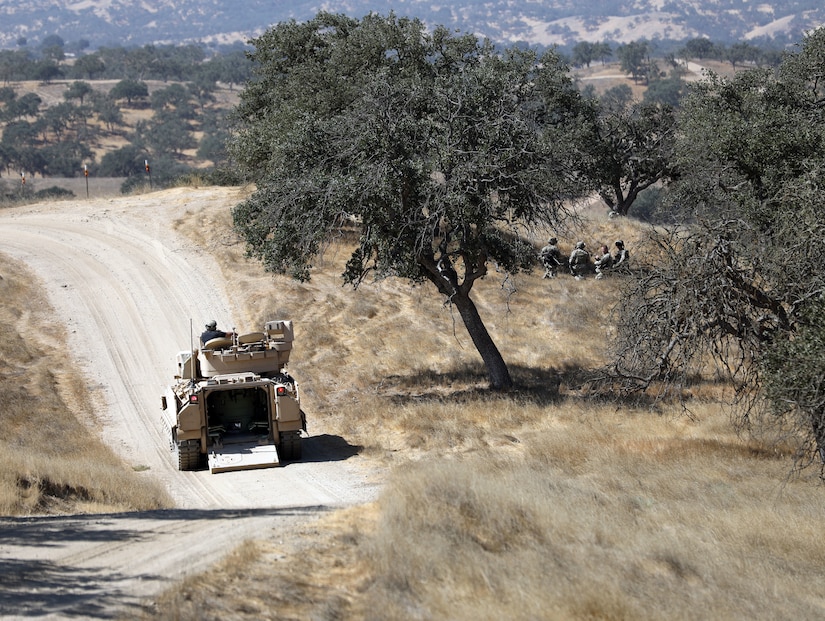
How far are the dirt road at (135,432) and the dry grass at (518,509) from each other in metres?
0.78

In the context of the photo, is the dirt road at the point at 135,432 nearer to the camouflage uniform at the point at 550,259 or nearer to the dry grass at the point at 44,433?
the dry grass at the point at 44,433

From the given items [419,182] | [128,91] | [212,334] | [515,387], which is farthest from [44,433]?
[128,91]

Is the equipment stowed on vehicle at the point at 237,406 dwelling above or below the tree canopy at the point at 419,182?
below

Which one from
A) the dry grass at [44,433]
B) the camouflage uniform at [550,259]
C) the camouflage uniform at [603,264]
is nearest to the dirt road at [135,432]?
the dry grass at [44,433]

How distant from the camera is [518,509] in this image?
1198 cm

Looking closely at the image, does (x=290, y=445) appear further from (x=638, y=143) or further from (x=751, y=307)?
(x=638, y=143)

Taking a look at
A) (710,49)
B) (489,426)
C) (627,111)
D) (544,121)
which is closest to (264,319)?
(489,426)

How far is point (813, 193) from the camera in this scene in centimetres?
1551

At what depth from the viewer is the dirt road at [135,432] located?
9.91 meters

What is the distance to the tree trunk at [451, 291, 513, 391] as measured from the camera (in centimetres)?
2314

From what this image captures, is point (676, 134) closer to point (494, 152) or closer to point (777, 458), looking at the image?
point (494, 152)

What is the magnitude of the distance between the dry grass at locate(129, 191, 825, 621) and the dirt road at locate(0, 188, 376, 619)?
78 cm

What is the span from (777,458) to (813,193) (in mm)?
5107

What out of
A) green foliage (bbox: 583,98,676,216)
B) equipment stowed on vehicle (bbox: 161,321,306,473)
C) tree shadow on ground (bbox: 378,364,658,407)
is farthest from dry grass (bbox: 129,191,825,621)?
green foliage (bbox: 583,98,676,216)
